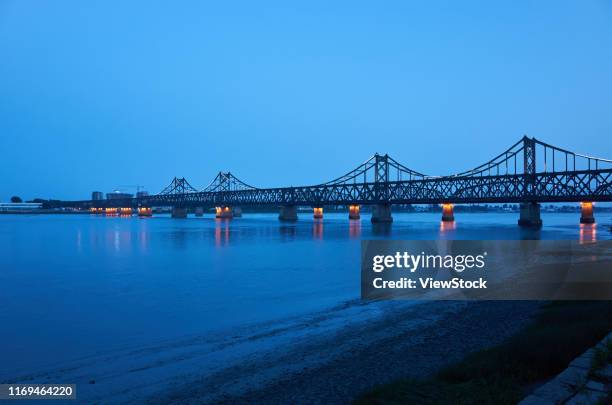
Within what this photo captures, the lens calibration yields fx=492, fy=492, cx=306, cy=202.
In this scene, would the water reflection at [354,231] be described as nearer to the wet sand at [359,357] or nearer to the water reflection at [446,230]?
the water reflection at [446,230]

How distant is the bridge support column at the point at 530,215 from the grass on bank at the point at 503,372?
81.0m

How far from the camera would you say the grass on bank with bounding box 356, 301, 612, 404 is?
613 centimetres

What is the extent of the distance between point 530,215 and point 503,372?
277 ft

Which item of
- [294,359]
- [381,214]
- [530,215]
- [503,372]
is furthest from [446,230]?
[503,372]

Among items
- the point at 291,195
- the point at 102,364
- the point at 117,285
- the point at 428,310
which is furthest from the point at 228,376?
the point at 291,195

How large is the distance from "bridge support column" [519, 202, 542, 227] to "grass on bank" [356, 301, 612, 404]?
81037 millimetres

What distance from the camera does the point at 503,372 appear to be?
6770 millimetres

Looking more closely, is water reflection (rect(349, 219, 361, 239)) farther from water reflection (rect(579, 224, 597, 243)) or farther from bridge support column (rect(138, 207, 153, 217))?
bridge support column (rect(138, 207, 153, 217))

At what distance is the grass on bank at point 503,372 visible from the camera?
20.1ft

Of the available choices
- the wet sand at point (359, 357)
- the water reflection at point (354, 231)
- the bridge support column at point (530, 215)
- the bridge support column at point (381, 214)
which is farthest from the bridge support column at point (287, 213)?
the wet sand at point (359, 357)

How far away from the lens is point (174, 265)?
29.9 metres

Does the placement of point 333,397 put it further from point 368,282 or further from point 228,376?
point 368,282

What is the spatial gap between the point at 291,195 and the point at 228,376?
114 metres

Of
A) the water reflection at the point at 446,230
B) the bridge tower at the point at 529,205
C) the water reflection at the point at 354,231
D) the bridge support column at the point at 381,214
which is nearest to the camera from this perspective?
the water reflection at the point at 354,231
